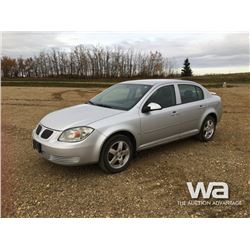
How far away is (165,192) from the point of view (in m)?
3.84

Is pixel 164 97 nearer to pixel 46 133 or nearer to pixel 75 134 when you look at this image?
pixel 75 134

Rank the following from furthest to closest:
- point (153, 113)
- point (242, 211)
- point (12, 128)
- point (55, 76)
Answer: point (55, 76) → point (12, 128) → point (153, 113) → point (242, 211)

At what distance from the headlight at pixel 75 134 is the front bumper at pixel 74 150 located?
0.17 ft

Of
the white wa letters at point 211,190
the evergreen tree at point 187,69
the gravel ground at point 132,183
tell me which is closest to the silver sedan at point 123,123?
the gravel ground at point 132,183

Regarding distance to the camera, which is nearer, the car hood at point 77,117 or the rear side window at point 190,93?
the car hood at point 77,117

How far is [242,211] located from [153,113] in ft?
6.73

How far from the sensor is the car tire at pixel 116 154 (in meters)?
4.08

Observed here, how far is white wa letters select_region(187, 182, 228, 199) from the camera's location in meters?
3.80

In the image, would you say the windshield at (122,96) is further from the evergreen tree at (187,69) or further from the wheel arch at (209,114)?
the evergreen tree at (187,69)

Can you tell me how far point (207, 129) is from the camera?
232 inches

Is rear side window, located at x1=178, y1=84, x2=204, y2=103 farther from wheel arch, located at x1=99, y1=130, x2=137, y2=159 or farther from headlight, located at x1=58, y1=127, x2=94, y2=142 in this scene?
headlight, located at x1=58, y1=127, x2=94, y2=142

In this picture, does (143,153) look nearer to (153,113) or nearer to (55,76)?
(153,113)

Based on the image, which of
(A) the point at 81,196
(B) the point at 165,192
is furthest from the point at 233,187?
(A) the point at 81,196

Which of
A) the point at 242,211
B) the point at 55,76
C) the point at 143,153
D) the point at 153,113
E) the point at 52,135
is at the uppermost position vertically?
the point at 55,76
